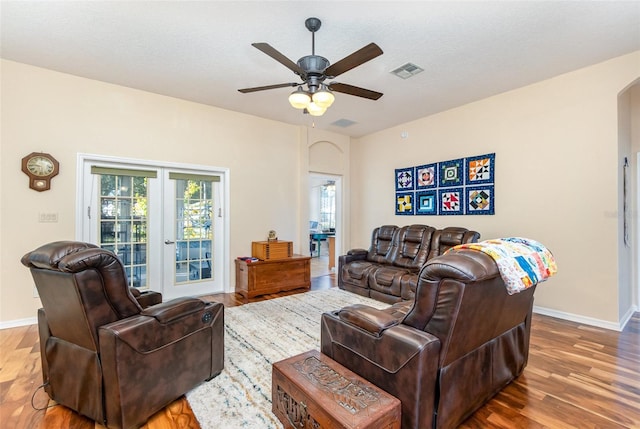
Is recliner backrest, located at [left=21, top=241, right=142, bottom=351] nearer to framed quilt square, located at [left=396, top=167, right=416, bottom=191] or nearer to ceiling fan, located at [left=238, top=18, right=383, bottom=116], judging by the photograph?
ceiling fan, located at [left=238, top=18, right=383, bottom=116]

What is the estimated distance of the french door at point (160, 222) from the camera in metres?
3.94

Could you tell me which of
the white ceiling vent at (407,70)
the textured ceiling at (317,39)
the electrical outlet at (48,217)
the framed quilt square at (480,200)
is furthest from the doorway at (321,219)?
the electrical outlet at (48,217)

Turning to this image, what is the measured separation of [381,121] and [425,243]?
244 cm

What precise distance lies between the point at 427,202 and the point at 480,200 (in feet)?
2.96

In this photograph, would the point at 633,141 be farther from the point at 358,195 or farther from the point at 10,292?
the point at 10,292

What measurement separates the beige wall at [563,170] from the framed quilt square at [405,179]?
0.81 metres

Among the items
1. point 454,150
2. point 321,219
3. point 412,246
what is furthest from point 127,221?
point 321,219

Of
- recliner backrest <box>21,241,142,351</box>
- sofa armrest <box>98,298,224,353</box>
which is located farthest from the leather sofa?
recliner backrest <box>21,241,142,351</box>

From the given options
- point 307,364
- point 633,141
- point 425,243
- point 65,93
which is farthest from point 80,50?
point 633,141

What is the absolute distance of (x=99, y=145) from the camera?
3.87 metres

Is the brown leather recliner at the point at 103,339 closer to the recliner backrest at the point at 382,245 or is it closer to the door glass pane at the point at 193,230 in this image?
the door glass pane at the point at 193,230

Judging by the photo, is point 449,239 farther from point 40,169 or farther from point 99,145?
point 40,169

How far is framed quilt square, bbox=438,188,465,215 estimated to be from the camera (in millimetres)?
4691

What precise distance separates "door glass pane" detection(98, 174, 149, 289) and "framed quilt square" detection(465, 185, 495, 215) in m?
4.86
